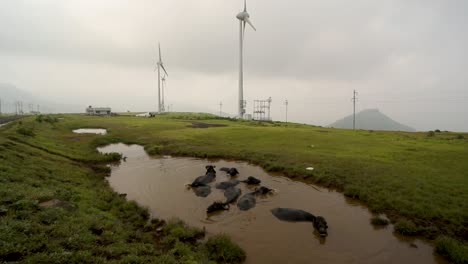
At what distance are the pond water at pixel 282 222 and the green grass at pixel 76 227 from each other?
5.36 feet

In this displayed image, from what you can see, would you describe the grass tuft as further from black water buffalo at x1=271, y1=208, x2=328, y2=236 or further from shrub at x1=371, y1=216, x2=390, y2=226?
black water buffalo at x1=271, y1=208, x2=328, y2=236

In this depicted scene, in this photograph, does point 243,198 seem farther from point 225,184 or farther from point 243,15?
point 243,15

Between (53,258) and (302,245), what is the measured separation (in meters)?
9.52

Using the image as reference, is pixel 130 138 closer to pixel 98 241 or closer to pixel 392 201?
pixel 98 241

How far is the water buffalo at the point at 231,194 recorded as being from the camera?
15.5 meters

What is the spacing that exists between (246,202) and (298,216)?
127 inches

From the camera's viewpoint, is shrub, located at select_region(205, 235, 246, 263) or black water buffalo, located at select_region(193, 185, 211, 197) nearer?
shrub, located at select_region(205, 235, 246, 263)

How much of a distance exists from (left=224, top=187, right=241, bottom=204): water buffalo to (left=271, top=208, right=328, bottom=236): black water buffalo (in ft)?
9.02

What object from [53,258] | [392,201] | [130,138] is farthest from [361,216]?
[130,138]

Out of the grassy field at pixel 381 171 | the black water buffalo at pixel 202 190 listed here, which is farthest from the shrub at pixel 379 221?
the black water buffalo at pixel 202 190

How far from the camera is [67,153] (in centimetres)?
2520

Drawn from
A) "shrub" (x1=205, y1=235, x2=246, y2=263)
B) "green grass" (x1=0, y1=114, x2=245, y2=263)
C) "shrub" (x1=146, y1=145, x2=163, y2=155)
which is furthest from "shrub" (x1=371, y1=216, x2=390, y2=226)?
"shrub" (x1=146, y1=145, x2=163, y2=155)

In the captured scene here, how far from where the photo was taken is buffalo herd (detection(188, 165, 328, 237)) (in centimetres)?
1310

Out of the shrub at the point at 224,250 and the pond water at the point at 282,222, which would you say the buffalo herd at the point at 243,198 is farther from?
the shrub at the point at 224,250
